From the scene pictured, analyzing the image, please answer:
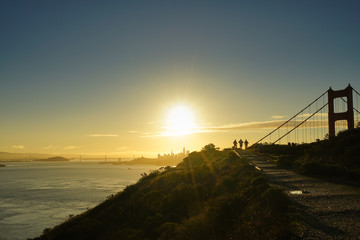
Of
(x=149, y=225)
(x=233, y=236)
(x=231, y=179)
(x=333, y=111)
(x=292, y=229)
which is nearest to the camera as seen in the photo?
(x=292, y=229)

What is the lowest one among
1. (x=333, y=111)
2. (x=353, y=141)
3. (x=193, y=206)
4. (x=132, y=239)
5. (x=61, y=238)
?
(x=61, y=238)

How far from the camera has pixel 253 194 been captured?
13.7 metres

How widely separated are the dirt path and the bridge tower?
23.7m

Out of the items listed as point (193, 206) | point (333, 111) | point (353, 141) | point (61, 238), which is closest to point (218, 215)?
point (193, 206)

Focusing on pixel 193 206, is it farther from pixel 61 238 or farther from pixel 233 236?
pixel 61 238

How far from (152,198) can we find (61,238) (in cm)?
696

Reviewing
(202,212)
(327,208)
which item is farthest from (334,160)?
(202,212)

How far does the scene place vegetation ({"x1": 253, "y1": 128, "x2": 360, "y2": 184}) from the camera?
731 inches

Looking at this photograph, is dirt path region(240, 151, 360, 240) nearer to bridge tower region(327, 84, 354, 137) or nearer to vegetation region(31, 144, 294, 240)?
vegetation region(31, 144, 294, 240)

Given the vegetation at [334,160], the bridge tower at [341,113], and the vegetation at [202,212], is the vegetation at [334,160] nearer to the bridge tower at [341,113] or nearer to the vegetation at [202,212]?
the vegetation at [202,212]

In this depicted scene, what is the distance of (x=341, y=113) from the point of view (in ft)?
121

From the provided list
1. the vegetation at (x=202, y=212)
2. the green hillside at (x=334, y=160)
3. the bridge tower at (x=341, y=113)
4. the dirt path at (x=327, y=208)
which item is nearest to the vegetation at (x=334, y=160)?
the green hillside at (x=334, y=160)

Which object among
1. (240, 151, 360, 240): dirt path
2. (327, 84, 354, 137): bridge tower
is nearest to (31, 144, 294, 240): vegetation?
(240, 151, 360, 240): dirt path

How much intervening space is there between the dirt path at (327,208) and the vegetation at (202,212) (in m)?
0.76
